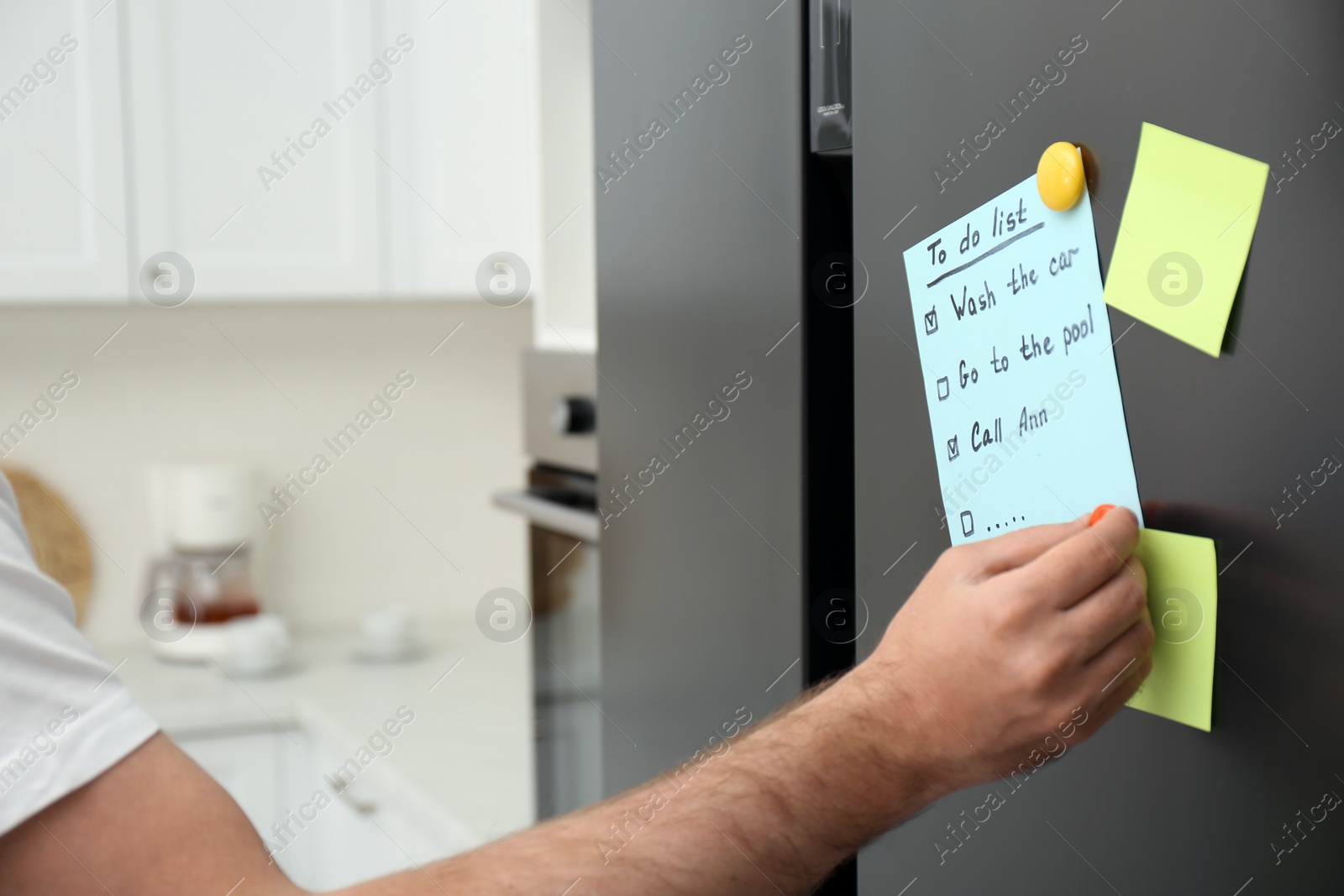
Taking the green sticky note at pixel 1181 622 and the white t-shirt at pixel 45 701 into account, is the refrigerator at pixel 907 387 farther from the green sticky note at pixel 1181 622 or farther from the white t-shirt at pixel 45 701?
the white t-shirt at pixel 45 701

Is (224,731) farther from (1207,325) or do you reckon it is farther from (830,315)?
(1207,325)

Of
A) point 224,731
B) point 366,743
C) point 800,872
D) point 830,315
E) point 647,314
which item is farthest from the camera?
point 224,731

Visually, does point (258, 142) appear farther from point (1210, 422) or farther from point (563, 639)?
point (1210, 422)

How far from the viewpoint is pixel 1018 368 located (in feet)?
1.51

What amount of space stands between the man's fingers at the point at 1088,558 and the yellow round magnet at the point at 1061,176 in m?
0.12

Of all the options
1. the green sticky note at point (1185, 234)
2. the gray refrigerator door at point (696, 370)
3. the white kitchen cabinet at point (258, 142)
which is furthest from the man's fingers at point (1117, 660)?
the white kitchen cabinet at point (258, 142)

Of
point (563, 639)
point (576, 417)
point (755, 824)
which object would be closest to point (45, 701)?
point (755, 824)

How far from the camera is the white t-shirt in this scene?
22.0 inches

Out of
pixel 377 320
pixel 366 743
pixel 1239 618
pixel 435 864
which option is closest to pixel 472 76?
pixel 377 320

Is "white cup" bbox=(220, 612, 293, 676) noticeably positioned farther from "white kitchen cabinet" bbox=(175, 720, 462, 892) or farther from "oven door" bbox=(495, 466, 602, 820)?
"oven door" bbox=(495, 466, 602, 820)

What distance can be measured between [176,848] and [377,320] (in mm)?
2074

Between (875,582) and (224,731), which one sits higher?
(875,582)

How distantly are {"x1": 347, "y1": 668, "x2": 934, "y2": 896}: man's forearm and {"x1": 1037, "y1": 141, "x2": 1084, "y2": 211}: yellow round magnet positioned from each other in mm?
201

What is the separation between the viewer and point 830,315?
60 cm
